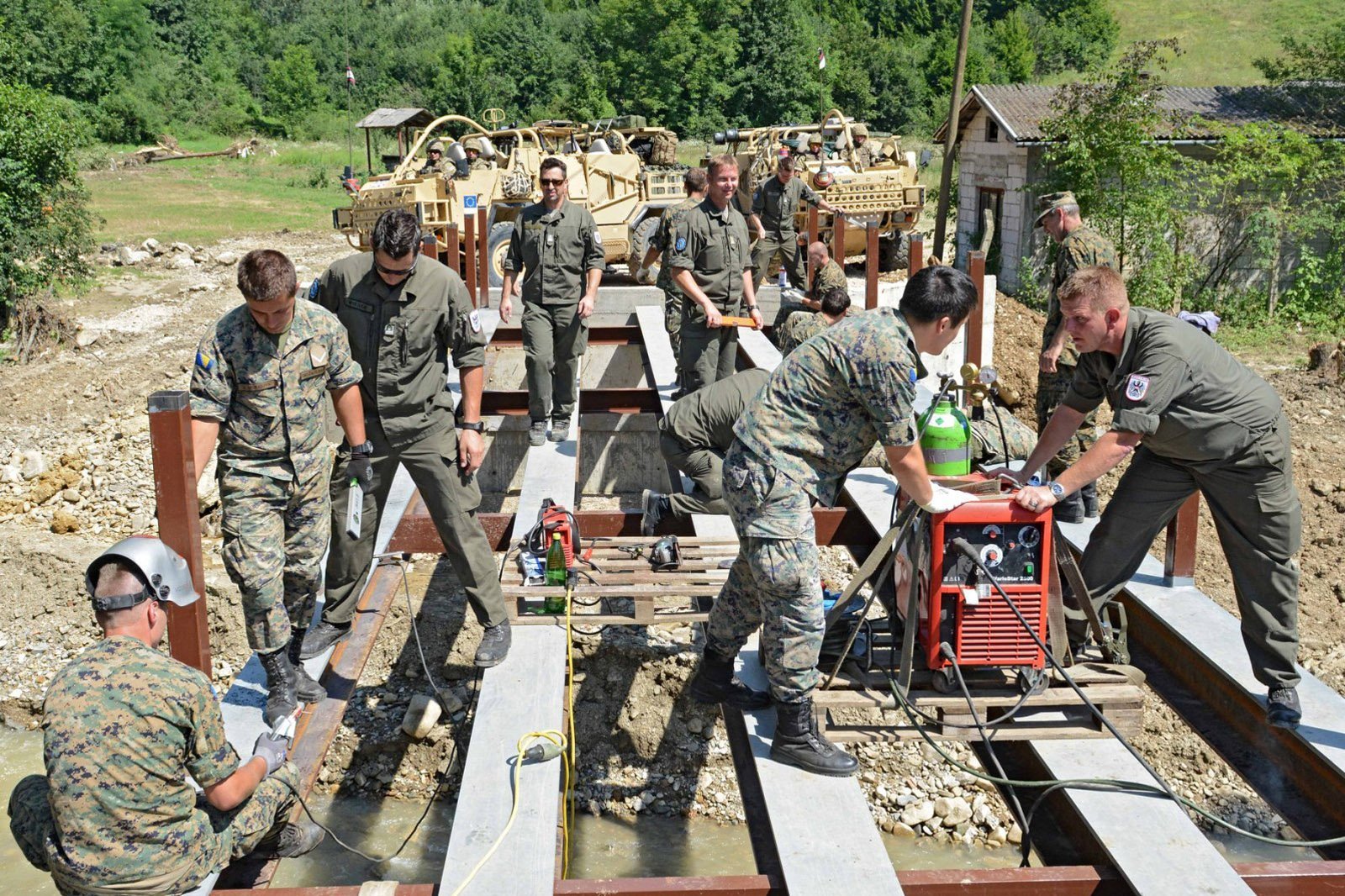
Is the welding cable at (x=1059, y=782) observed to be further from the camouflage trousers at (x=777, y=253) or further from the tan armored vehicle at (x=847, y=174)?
the tan armored vehicle at (x=847, y=174)

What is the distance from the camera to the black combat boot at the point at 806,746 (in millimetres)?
3826

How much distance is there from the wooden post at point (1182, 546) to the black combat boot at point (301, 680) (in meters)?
3.57

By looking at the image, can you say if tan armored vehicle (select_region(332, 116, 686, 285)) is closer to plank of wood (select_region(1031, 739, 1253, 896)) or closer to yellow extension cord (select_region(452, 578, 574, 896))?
yellow extension cord (select_region(452, 578, 574, 896))

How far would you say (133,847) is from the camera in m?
3.01

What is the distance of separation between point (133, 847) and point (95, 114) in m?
45.4

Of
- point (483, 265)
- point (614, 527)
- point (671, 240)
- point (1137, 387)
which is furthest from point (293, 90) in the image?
point (1137, 387)

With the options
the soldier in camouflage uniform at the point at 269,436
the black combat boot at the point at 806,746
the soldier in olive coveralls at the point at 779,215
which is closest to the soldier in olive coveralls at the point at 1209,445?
the black combat boot at the point at 806,746

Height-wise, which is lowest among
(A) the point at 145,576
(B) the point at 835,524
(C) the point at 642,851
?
(C) the point at 642,851

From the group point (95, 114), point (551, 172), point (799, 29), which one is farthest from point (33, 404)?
point (799, 29)

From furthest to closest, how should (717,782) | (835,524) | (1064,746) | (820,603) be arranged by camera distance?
(717,782), (835,524), (1064,746), (820,603)

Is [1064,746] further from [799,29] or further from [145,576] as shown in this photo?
[799,29]

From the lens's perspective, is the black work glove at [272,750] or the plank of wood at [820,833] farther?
the black work glove at [272,750]

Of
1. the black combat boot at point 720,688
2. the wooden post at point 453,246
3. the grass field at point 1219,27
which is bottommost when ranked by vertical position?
the black combat boot at point 720,688

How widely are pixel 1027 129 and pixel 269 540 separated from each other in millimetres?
16365
